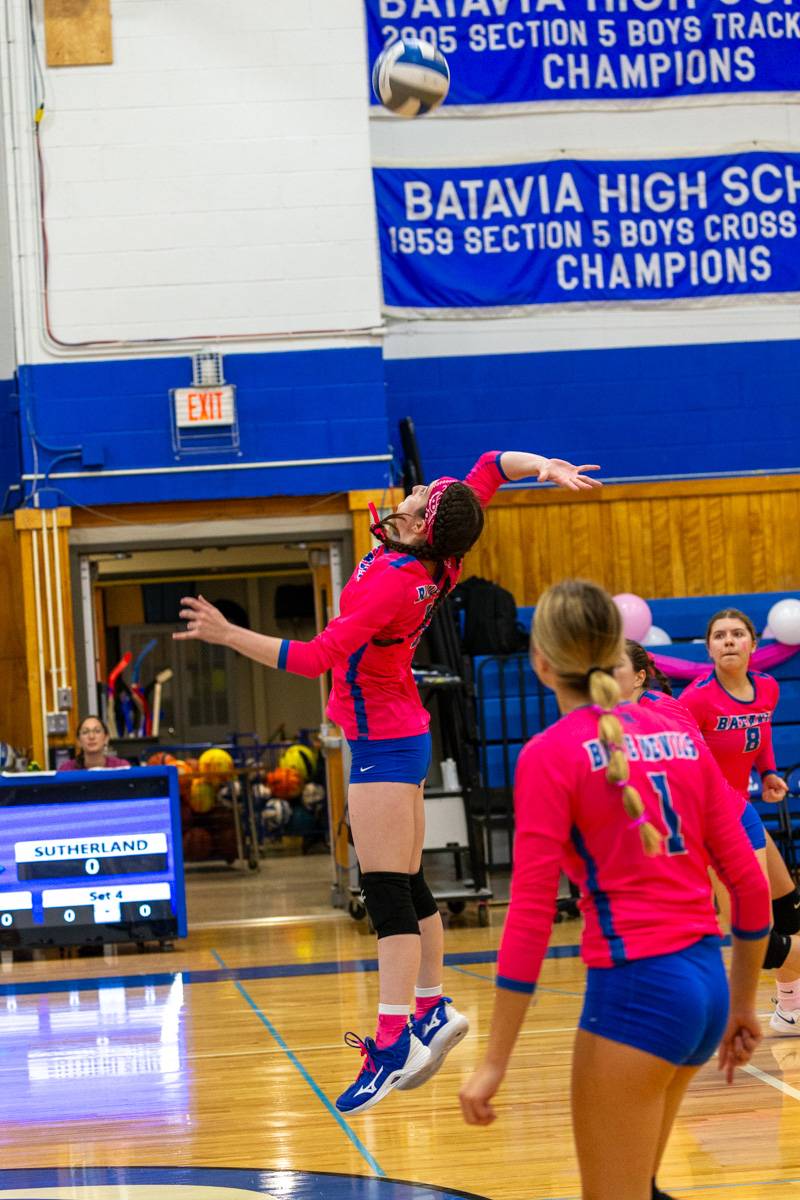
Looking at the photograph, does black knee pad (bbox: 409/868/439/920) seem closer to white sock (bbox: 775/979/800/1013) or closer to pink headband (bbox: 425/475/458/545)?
pink headband (bbox: 425/475/458/545)

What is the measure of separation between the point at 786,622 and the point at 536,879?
25.9 feet

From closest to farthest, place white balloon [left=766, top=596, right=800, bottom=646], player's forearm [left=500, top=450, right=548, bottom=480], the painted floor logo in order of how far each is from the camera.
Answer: the painted floor logo → player's forearm [left=500, top=450, right=548, bottom=480] → white balloon [left=766, top=596, right=800, bottom=646]

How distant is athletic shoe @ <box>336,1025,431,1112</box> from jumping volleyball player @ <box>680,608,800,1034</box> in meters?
1.76

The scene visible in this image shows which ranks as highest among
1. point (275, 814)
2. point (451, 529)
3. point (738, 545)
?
point (451, 529)

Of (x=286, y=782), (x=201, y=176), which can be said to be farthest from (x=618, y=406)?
(x=286, y=782)

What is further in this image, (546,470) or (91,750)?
(91,750)

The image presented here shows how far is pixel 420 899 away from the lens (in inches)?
183

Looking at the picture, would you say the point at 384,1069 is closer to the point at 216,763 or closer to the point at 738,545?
the point at 738,545

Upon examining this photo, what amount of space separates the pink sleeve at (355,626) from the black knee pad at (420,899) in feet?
2.70

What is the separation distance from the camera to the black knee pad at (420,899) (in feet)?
15.1

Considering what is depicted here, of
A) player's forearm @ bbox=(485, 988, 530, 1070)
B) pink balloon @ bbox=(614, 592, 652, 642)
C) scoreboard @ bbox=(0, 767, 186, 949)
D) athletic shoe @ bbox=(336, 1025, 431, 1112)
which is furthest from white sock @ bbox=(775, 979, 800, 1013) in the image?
scoreboard @ bbox=(0, 767, 186, 949)

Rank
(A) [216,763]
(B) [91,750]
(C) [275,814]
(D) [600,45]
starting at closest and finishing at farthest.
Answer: (B) [91,750]
(D) [600,45]
(A) [216,763]
(C) [275,814]

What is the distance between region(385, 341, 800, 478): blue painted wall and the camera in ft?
37.4

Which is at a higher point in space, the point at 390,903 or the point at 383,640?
the point at 383,640
